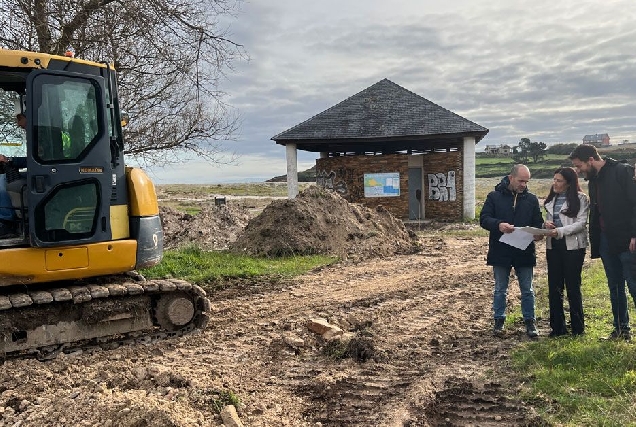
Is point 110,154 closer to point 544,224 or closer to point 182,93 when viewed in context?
point 544,224

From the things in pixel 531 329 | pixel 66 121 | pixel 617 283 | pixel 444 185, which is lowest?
pixel 531 329

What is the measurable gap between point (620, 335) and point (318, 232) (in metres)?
8.58

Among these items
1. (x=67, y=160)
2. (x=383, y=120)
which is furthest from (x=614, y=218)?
(x=383, y=120)

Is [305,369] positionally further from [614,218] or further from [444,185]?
[444,185]

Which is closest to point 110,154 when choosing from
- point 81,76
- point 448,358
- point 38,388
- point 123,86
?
point 81,76

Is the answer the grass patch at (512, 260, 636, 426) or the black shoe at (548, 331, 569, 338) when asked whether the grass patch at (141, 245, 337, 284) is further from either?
the grass patch at (512, 260, 636, 426)

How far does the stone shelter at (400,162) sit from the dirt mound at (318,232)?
23.7 ft

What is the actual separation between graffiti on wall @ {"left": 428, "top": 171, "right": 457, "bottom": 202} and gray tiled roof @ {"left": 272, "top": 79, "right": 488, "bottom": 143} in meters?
1.87

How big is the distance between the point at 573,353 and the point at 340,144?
19.7 metres

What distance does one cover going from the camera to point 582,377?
4770 millimetres

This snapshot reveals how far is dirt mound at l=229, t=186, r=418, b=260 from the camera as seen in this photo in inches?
512

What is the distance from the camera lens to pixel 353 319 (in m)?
7.14

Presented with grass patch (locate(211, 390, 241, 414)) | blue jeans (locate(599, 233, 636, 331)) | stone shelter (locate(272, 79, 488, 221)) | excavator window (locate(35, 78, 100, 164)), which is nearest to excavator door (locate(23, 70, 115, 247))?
excavator window (locate(35, 78, 100, 164))

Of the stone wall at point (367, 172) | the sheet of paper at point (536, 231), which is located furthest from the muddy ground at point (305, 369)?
the stone wall at point (367, 172)
